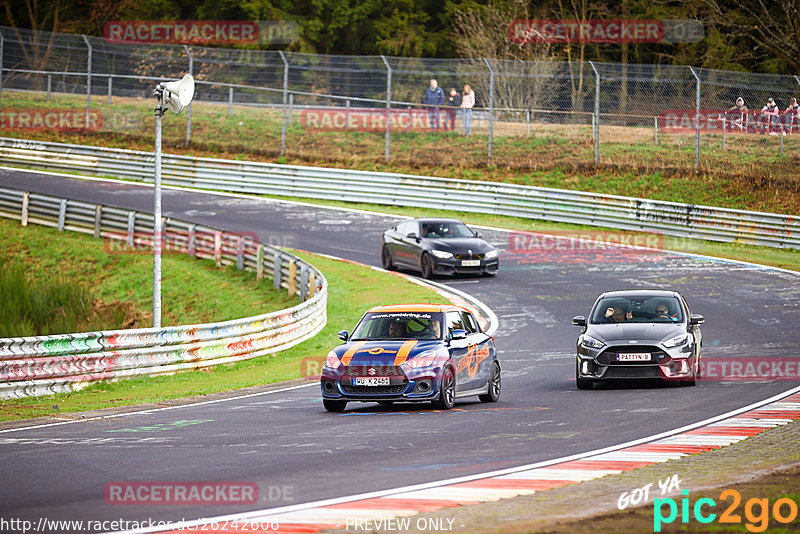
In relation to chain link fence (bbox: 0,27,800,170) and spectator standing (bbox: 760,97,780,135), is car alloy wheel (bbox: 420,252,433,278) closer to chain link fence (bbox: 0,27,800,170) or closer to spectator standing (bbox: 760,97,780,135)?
chain link fence (bbox: 0,27,800,170)

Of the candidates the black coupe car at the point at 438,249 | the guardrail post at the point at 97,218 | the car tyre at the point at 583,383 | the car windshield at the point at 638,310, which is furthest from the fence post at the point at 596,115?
the car tyre at the point at 583,383

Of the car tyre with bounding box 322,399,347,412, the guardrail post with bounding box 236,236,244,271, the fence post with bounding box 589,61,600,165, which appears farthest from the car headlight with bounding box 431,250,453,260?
the car tyre with bounding box 322,399,347,412

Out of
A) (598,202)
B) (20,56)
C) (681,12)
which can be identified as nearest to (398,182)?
(598,202)

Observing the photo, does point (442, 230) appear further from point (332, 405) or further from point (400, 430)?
point (400, 430)

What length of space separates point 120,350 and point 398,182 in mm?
22290

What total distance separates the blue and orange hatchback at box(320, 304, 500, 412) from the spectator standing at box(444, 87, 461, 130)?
2645 cm

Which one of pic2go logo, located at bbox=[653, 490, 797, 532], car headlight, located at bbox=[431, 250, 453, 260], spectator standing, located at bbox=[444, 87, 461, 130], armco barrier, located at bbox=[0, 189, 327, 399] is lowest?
armco barrier, located at bbox=[0, 189, 327, 399]

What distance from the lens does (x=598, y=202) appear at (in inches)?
1385

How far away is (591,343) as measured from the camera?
52.7 feet

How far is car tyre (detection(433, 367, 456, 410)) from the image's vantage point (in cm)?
1406

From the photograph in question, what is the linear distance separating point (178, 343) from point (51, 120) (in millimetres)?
34059

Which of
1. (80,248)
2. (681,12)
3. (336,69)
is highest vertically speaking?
(681,12)

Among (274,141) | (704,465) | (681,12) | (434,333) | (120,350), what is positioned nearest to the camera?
(704,465)

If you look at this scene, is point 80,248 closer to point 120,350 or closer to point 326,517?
A: point 120,350
